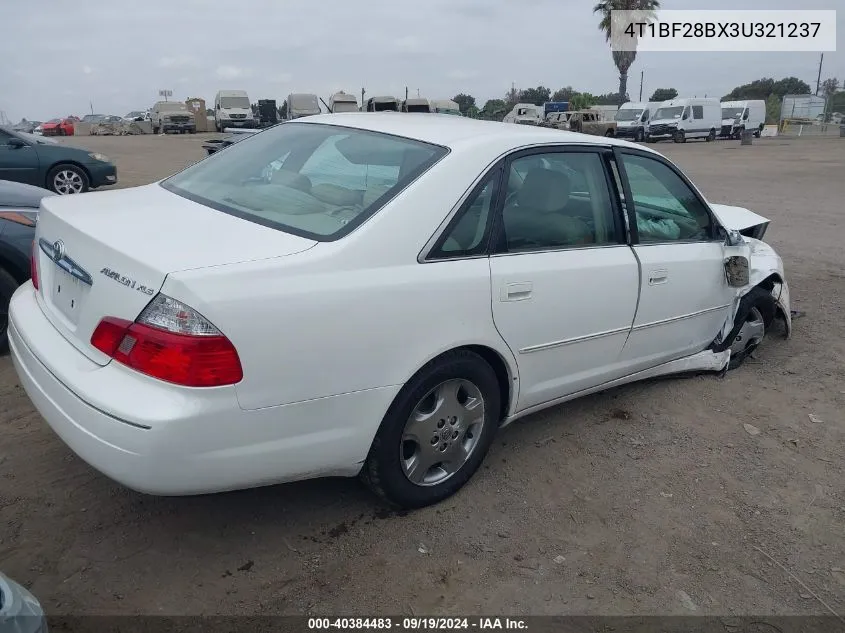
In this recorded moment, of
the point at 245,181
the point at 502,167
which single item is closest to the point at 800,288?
the point at 502,167

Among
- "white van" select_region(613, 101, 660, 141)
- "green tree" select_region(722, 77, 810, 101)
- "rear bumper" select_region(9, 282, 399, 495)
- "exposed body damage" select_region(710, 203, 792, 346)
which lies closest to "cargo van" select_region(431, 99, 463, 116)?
"white van" select_region(613, 101, 660, 141)

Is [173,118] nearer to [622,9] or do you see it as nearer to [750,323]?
[622,9]

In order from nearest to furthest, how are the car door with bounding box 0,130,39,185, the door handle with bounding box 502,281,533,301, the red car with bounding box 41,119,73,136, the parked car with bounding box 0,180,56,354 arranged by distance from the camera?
the door handle with bounding box 502,281,533,301 < the parked car with bounding box 0,180,56,354 < the car door with bounding box 0,130,39,185 < the red car with bounding box 41,119,73,136

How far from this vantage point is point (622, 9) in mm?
48031

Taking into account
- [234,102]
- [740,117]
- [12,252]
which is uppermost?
[234,102]

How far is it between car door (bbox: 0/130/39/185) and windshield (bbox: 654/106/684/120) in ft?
103

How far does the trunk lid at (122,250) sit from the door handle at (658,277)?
1897 millimetres

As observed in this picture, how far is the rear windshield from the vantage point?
268 centimetres

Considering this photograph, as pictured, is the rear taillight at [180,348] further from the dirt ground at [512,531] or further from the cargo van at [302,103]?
the cargo van at [302,103]

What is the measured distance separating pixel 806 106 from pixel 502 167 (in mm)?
55357

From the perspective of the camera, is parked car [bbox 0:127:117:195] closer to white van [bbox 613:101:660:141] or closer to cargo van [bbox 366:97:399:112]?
cargo van [bbox 366:97:399:112]

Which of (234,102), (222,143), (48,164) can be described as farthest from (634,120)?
(48,164)

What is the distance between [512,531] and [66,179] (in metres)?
10.6

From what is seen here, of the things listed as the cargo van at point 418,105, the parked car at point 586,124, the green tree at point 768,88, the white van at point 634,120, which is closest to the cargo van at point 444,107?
the cargo van at point 418,105
